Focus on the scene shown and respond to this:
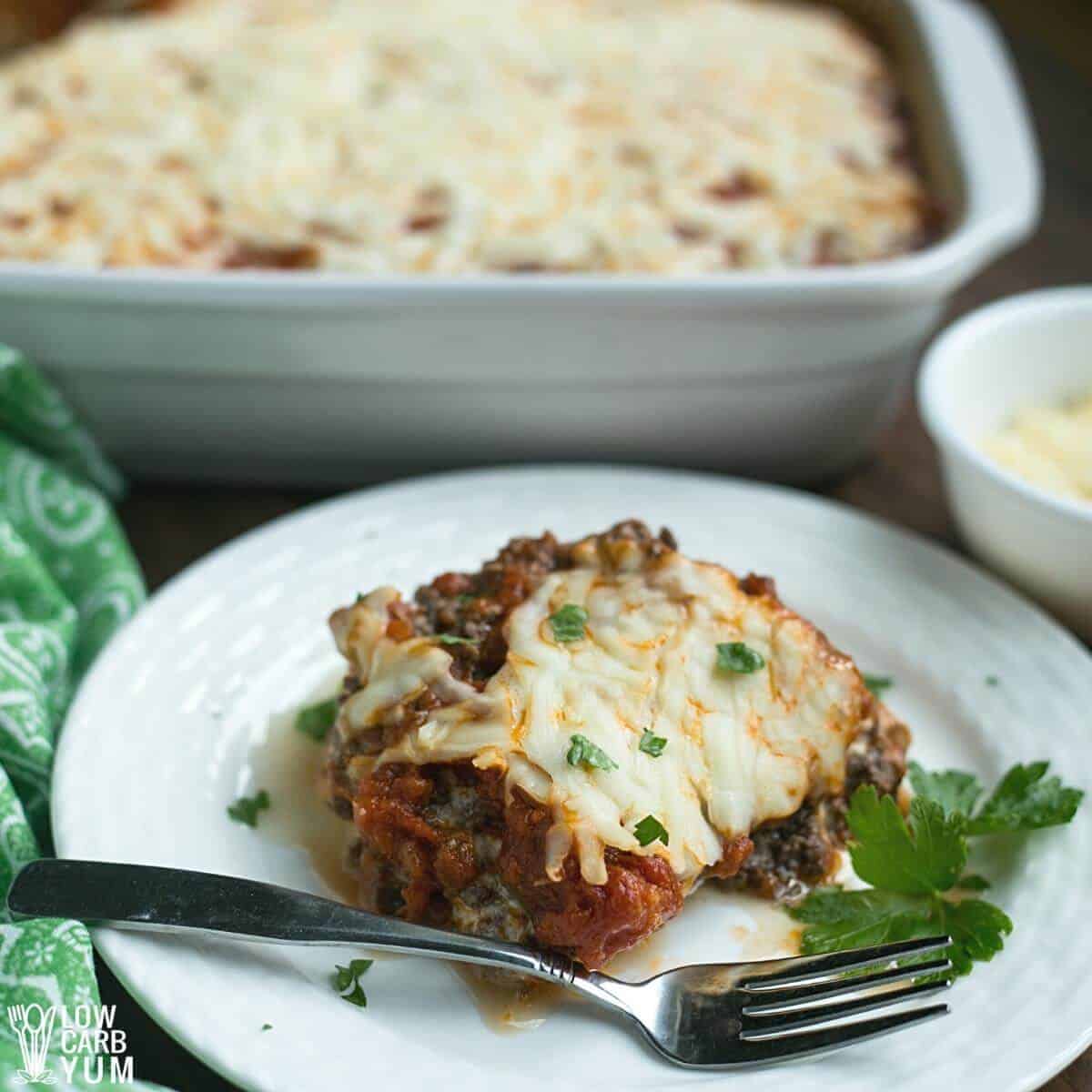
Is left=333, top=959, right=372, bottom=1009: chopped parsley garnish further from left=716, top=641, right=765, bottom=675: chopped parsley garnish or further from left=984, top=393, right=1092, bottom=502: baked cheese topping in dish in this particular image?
left=984, top=393, right=1092, bottom=502: baked cheese topping in dish

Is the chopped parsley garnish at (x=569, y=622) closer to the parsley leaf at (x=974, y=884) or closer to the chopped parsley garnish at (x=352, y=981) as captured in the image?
the chopped parsley garnish at (x=352, y=981)

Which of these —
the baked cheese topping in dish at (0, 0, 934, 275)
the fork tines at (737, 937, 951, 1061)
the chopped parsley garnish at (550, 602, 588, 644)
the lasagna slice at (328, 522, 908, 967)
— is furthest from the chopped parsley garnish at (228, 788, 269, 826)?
the baked cheese topping in dish at (0, 0, 934, 275)

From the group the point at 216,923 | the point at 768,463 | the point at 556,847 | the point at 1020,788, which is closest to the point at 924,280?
the point at 768,463

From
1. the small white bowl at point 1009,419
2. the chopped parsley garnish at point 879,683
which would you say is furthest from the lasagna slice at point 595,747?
the small white bowl at point 1009,419

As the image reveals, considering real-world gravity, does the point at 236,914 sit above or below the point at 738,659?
below

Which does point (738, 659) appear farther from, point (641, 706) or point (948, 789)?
point (948, 789)

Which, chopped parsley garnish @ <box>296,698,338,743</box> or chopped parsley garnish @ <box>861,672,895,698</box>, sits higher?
chopped parsley garnish @ <box>296,698,338,743</box>
